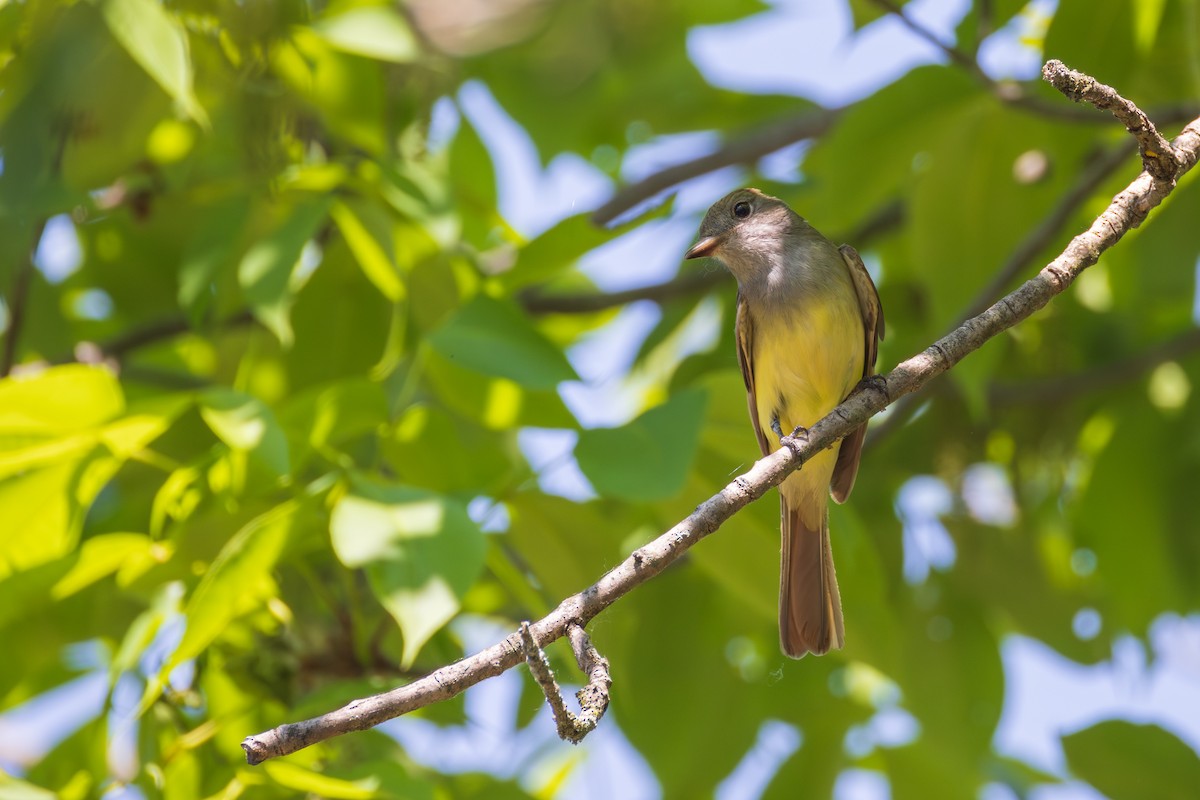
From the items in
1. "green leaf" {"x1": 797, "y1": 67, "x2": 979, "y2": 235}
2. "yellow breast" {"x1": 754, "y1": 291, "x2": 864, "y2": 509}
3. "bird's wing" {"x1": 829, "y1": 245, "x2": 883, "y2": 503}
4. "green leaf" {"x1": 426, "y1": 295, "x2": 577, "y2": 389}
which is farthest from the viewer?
"bird's wing" {"x1": 829, "y1": 245, "x2": 883, "y2": 503}

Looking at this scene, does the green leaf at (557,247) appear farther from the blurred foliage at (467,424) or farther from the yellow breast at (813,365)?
the yellow breast at (813,365)

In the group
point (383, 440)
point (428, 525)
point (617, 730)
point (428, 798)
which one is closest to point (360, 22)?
point (383, 440)

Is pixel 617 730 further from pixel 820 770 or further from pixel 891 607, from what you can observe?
pixel 891 607

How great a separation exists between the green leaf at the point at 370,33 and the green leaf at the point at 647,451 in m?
1.37

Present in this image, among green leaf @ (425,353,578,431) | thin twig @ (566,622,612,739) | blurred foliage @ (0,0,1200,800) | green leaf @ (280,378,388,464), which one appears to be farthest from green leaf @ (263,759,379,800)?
green leaf @ (425,353,578,431)

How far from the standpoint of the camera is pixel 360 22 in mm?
3990

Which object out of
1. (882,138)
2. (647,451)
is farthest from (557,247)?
(882,138)

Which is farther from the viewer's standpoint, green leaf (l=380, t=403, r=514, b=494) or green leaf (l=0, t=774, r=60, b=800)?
green leaf (l=380, t=403, r=514, b=494)

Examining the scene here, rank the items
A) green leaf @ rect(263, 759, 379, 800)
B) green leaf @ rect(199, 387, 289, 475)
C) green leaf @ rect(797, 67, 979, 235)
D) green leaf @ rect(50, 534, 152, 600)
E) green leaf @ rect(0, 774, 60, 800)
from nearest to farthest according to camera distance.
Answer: green leaf @ rect(263, 759, 379, 800) → green leaf @ rect(199, 387, 289, 475) → green leaf @ rect(0, 774, 60, 800) → green leaf @ rect(50, 534, 152, 600) → green leaf @ rect(797, 67, 979, 235)

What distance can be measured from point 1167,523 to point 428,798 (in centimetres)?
304

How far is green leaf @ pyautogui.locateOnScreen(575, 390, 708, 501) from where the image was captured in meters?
3.04

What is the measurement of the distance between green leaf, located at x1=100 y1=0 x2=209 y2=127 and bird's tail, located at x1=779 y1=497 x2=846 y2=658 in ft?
6.50

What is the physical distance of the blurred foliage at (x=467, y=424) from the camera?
3.10m

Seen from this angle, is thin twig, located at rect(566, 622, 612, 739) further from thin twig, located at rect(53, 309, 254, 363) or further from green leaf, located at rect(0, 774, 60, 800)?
thin twig, located at rect(53, 309, 254, 363)
